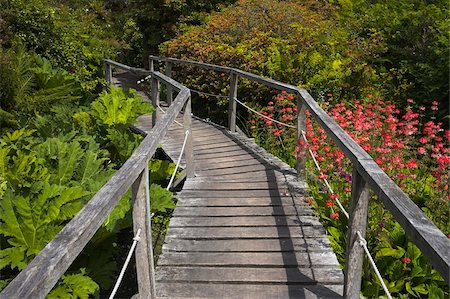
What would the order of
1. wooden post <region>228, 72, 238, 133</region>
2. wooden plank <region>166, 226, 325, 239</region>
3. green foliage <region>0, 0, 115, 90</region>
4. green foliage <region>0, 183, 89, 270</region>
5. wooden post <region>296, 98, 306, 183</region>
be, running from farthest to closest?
green foliage <region>0, 0, 115, 90</region> → wooden post <region>228, 72, 238, 133</region> → wooden post <region>296, 98, 306, 183</region> → wooden plank <region>166, 226, 325, 239</region> → green foliage <region>0, 183, 89, 270</region>

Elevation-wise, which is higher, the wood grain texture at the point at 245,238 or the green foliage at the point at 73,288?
the wood grain texture at the point at 245,238

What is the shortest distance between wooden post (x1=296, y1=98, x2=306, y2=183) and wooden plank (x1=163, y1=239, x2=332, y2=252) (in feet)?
3.95

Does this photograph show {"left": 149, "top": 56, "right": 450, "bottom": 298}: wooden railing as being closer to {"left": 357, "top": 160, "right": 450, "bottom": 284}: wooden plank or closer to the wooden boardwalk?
{"left": 357, "top": 160, "right": 450, "bottom": 284}: wooden plank

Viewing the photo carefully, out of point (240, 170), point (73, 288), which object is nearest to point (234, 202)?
point (240, 170)

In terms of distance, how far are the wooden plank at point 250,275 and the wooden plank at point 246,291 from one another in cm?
4

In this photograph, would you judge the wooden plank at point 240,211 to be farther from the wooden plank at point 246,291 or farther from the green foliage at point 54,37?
the green foliage at point 54,37

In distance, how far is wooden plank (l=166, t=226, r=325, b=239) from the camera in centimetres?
367

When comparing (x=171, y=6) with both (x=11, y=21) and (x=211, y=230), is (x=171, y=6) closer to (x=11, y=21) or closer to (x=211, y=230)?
(x=11, y=21)

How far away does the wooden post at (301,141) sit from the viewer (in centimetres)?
448

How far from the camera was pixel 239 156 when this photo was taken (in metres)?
5.94

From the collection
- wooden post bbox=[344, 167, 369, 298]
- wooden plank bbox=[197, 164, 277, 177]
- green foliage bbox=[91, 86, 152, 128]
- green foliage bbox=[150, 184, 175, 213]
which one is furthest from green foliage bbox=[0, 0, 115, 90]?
wooden post bbox=[344, 167, 369, 298]

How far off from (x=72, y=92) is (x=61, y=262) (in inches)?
336

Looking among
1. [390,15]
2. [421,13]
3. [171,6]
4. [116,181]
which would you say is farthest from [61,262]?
[171,6]

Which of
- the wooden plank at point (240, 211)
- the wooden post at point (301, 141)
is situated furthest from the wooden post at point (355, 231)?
the wooden post at point (301, 141)
